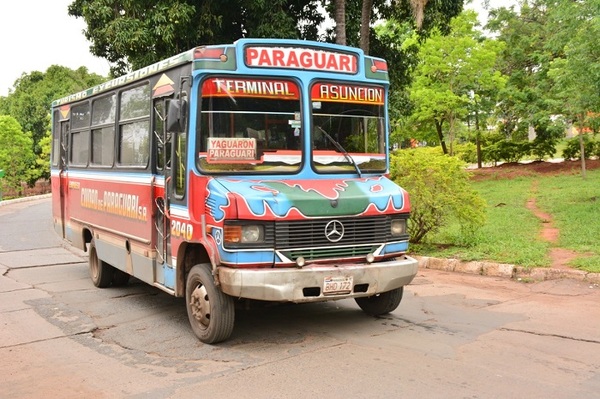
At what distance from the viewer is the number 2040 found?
6.51 meters

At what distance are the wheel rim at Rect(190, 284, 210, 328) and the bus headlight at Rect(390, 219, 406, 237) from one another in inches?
80.3

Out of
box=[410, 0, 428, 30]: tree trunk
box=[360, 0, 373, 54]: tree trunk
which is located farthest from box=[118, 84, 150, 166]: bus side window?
box=[410, 0, 428, 30]: tree trunk

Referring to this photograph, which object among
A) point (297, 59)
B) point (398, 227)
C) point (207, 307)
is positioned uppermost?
point (297, 59)

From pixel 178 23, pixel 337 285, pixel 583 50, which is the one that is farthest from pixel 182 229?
pixel 583 50

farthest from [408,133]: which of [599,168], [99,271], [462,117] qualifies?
[99,271]

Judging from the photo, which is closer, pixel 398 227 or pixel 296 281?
pixel 296 281

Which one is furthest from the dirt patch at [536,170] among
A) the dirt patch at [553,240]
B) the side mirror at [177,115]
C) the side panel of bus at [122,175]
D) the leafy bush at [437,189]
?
the side mirror at [177,115]

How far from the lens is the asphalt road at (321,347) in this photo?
509 centimetres

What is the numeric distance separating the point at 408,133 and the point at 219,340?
27.5m

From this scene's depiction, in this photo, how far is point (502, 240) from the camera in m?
11.9

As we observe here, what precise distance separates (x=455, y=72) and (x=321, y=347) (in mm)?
25413

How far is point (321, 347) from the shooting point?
6.19 m

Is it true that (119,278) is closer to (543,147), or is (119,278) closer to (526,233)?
(526,233)

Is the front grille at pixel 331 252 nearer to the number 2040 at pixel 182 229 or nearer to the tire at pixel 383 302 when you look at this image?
the tire at pixel 383 302
